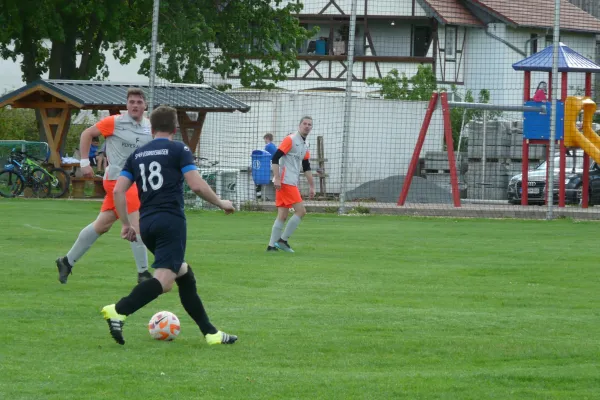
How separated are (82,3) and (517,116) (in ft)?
47.8

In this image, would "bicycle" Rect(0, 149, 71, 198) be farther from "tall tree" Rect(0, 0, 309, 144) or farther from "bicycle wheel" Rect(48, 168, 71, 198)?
"tall tree" Rect(0, 0, 309, 144)

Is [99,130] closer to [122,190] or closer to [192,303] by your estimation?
[122,190]

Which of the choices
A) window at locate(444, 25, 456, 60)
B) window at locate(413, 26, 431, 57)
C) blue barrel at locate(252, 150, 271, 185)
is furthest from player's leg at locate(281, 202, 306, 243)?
window at locate(413, 26, 431, 57)

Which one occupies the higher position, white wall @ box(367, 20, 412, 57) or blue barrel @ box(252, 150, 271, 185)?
white wall @ box(367, 20, 412, 57)

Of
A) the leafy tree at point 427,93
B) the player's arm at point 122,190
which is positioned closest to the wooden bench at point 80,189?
the leafy tree at point 427,93

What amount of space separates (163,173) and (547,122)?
60.1 ft

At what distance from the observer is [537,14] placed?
150 ft

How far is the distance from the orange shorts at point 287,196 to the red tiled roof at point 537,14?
27704mm

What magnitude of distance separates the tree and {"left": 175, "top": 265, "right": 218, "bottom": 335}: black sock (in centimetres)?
2617

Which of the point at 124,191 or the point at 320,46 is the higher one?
the point at 320,46

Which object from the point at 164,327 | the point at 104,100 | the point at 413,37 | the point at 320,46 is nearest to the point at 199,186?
the point at 164,327

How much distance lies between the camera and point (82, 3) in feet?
114

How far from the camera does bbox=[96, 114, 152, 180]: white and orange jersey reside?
38.4 ft

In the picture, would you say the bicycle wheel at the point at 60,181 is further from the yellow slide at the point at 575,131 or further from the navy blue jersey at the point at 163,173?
the navy blue jersey at the point at 163,173
